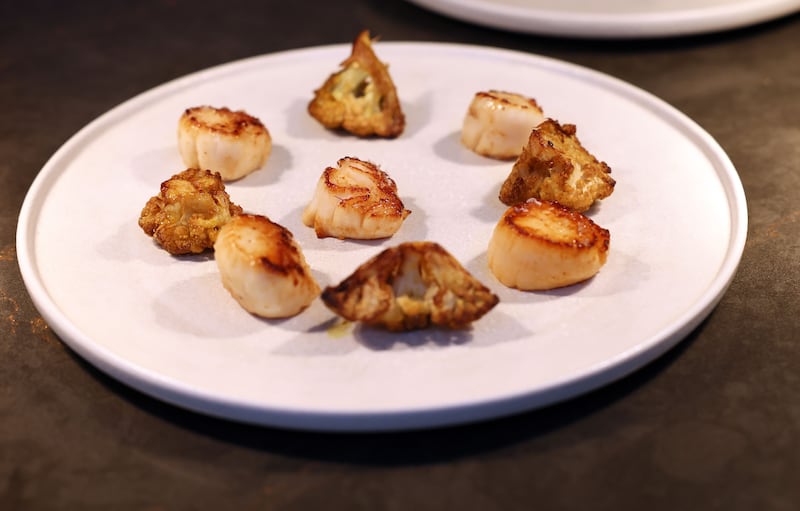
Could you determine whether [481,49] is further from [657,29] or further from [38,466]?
[38,466]

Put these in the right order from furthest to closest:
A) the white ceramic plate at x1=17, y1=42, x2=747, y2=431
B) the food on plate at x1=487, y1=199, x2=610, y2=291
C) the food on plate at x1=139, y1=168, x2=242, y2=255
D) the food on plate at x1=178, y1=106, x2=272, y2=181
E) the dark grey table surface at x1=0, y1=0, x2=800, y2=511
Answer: the food on plate at x1=178, y1=106, x2=272, y2=181
the food on plate at x1=139, y1=168, x2=242, y2=255
the food on plate at x1=487, y1=199, x2=610, y2=291
the white ceramic plate at x1=17, y1=42, x2=747, y2=431
the dark grey table surface at x1=0, y1=0, x2=800, y2=511

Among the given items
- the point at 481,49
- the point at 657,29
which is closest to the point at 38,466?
the point at 481,49

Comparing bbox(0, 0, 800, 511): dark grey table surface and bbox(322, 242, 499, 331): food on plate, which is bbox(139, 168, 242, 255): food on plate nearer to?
bbox(0, 0, 800, 511): dark grey table surface

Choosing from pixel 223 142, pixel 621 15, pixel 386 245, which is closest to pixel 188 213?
pixel 223 142

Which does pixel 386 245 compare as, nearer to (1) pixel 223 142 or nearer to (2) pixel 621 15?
(1) pixel 223 142

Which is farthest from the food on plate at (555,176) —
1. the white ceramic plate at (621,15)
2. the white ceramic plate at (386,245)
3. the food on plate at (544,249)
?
the white ceramic plate at (621,15)

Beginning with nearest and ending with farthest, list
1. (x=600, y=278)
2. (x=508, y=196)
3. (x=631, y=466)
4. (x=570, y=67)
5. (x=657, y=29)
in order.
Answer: (x=631, y=466)
(x=600, y=278)
(x=508, y=196)
(x=570, y=67)
(x=657, y=29)

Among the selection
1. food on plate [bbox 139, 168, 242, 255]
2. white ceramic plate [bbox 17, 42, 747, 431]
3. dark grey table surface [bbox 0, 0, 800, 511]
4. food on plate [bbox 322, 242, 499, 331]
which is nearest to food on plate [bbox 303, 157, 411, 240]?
white ceramic plate [bbox 17, 42, 747, 431]
